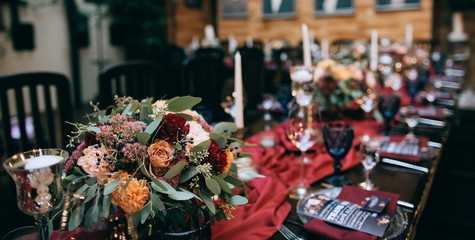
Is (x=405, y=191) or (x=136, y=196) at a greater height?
(x=136, y=196)

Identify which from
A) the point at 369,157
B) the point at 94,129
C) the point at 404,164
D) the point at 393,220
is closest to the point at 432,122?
the point at 404,164

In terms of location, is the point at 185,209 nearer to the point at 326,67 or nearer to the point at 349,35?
the point at 326,67

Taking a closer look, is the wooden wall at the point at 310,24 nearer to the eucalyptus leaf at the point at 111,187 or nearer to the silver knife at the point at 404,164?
the silver knife at the point at 404,164

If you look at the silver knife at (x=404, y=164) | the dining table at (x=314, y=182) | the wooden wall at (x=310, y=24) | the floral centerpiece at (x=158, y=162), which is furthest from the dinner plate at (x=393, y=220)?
the wooden wall at (x=310, y=24)

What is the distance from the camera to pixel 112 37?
626 centimetres

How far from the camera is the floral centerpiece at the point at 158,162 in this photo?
2.18 feet

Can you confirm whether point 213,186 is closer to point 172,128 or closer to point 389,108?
point 172,128

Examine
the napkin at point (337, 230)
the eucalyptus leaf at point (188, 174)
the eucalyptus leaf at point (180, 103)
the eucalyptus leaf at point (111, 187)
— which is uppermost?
the eucalyptus leaf at point (180, 103)

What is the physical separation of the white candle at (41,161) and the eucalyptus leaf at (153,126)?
16 centimetres

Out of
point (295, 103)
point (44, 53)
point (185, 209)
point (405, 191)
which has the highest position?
point (44, 53)

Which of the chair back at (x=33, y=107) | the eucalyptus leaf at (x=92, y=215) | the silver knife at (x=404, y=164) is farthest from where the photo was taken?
the chair back at (x=33, y=107)

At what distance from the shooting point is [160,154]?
702 mm

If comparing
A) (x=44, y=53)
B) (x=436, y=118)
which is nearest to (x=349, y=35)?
(x=44, y=53)

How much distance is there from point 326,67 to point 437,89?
4.68 feet
